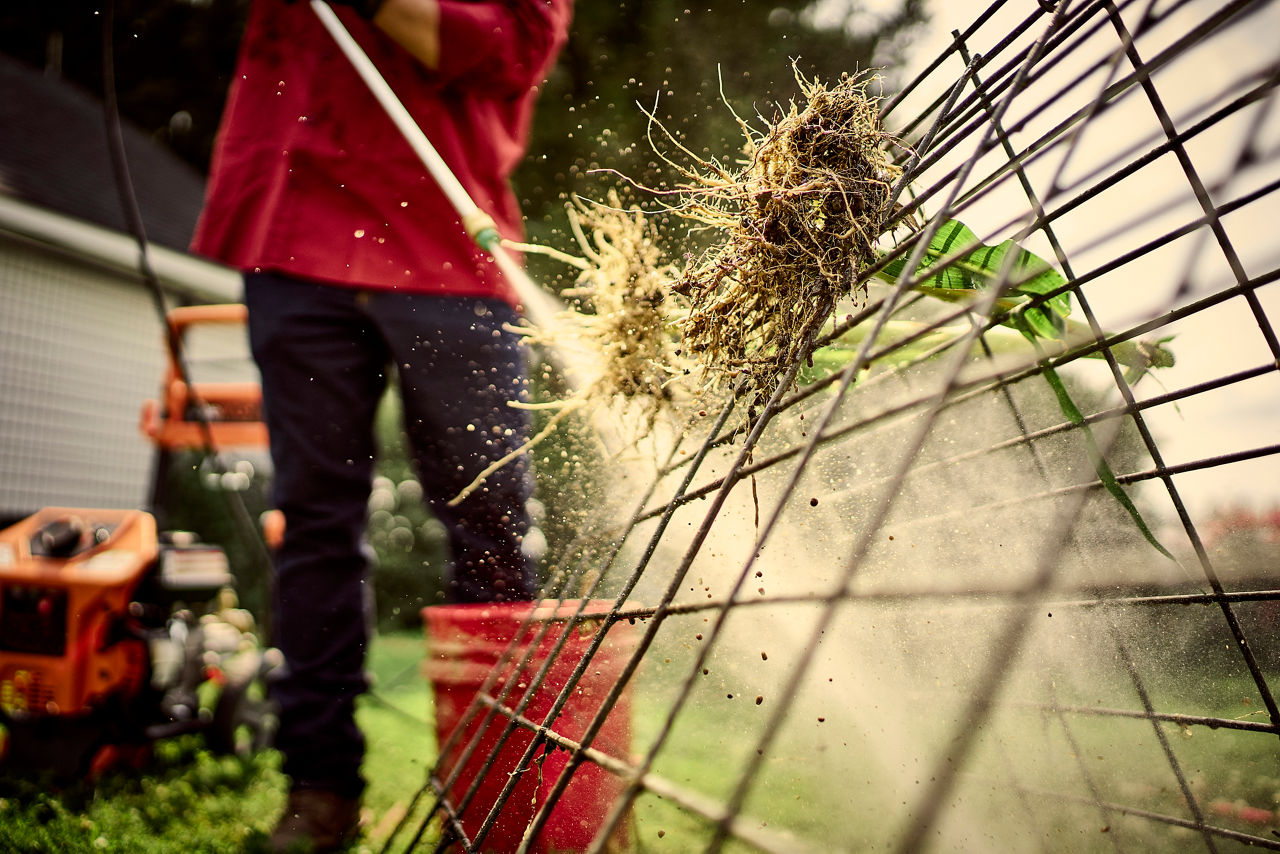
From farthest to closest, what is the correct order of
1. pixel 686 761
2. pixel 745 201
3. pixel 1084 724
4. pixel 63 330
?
pixel 63 330 < pixel 686 761 < pixel 1084 724 < pixel 745 201

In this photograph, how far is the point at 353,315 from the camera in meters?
1.49

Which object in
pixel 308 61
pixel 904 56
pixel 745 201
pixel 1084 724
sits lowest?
pixel 1084 724

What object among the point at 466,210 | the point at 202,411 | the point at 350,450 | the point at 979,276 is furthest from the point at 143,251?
the point at 979,276

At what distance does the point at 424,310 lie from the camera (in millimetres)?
1472

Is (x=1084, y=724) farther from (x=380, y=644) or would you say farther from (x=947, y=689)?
(x=380, y=644)

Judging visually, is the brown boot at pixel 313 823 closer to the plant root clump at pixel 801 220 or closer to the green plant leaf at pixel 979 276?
the plant root clump at pixel 801 220

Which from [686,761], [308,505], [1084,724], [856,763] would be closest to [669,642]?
[856,763]

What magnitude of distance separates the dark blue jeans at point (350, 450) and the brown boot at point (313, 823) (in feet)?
0.18

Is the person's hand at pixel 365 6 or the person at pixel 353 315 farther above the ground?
the person's hand at pixel 365 6

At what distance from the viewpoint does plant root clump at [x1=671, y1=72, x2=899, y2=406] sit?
2.90 ft

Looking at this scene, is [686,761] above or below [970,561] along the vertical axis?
below

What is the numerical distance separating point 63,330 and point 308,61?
233 inches

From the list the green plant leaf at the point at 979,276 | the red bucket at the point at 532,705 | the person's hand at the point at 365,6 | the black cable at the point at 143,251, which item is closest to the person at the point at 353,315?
the person's hand at the point at 365,6

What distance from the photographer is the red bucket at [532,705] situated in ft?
3.67
